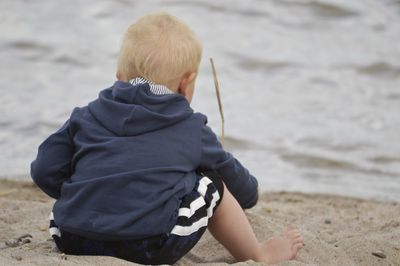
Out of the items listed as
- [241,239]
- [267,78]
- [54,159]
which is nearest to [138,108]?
[54,159]

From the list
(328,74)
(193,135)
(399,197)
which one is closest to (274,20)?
(328,74)

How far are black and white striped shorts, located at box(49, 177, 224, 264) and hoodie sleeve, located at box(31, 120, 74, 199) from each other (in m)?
0.17

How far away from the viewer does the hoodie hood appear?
3.11 metres

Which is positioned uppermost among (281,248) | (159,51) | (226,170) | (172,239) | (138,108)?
(159,51)

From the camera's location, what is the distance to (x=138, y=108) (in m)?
3.10

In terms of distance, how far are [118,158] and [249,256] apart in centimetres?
68

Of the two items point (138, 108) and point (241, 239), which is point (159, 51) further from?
point (241, 239)

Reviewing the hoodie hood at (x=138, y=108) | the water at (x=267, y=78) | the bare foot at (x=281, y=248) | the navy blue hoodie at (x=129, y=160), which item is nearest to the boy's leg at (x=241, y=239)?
the bare foot at (x=281, y=248)

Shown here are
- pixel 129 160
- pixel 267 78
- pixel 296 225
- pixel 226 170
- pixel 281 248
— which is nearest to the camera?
pixel 129 160

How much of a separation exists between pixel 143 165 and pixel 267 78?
4918 mm

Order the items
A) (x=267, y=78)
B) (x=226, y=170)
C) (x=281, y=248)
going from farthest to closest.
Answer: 1. (x=267, y=78)
2. (x=281, y=248)
3. (x=226, y=170)

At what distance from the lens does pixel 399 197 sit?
5562 millimetres

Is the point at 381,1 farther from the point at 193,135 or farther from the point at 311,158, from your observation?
the point at 193,135

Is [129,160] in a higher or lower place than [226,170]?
higher
